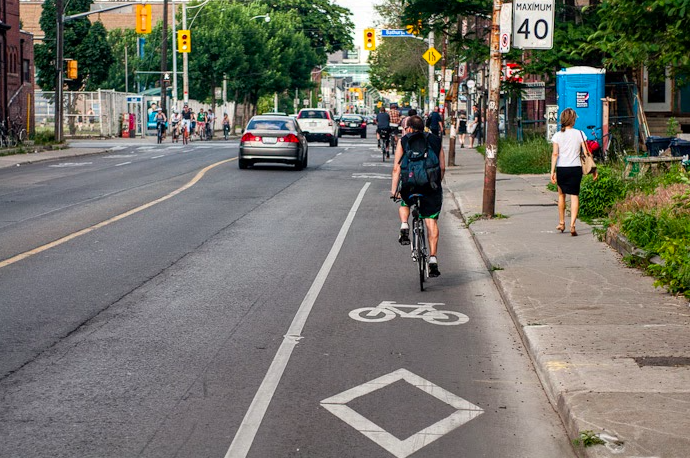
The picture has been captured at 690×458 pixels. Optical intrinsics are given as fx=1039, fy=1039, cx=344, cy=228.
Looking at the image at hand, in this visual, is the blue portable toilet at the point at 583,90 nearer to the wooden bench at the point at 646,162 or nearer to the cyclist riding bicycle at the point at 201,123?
the wooden bench at the point at 646,162

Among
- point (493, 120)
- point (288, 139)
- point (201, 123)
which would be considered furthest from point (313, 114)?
point (493, 120)

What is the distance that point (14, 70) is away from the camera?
161 feet

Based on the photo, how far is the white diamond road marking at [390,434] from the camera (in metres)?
5.89

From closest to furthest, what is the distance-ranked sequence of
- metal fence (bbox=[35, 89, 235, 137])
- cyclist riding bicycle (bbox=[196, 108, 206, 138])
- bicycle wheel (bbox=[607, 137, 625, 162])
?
bicycle wheel (bbox=[607, 137, 625, 162]), metal fence (bbox=[35, 89, 235, 137]), cyclist riding bicycle (bbox=[196, 108, 206, 138])

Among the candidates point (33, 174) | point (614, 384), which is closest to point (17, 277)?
point (614, 384)

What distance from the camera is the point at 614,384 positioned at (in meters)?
6.84

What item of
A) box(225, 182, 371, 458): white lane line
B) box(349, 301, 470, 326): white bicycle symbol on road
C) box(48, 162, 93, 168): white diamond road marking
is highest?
box(48, 162, 93, 168): white diamond road marking

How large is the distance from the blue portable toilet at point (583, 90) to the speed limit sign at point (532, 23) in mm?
10685

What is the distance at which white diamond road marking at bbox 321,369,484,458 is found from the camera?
19.3ft

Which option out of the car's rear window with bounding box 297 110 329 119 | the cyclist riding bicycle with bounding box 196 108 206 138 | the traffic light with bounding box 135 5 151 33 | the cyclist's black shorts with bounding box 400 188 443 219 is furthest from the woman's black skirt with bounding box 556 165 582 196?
the cyclist riding bicycle with bounding box 196 108 206 138

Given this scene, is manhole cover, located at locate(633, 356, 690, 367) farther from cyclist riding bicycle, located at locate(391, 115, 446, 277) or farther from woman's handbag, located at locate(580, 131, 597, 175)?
woman's handbag, located at locate(580, 131, 597, 175)

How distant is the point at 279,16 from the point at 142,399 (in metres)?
88.7

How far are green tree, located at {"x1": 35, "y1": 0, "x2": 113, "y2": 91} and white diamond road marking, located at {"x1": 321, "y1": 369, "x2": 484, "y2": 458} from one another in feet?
231

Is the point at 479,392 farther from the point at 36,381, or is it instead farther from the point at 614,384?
the point at 36,381
